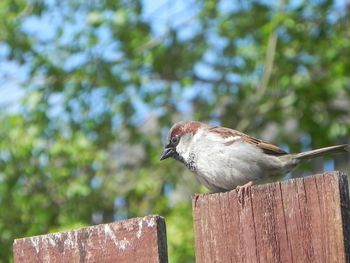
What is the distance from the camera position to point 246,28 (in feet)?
26.1

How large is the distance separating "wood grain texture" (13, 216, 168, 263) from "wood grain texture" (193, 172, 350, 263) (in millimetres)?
101

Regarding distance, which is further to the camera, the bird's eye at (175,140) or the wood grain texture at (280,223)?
the bird's eye at (175,140)

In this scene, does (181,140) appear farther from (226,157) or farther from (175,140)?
(226,157)

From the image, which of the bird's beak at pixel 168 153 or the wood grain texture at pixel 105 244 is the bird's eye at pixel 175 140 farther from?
the wood grain texture at pixel 105 244

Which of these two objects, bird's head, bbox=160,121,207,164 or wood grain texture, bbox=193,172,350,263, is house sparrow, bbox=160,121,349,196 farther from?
wood grain texture, bbox=193,172,350,263

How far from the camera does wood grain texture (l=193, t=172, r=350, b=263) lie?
182 cm

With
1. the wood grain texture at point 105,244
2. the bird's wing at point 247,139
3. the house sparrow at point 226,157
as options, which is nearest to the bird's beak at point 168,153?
the house sparrow at point 226,157

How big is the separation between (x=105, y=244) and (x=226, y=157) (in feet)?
7.37

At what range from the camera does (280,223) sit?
1.90m

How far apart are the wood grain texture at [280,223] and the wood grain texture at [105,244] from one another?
101 millimetres

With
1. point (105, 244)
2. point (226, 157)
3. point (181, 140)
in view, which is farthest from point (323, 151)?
point (105, 244)

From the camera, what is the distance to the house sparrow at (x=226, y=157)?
13.6 feet

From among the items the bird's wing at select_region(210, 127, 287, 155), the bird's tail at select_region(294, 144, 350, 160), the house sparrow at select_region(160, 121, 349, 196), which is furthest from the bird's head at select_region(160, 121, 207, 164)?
the bird's tail at select_region(294, 144, 350, 160)

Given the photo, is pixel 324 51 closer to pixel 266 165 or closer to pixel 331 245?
pixel 266 165
